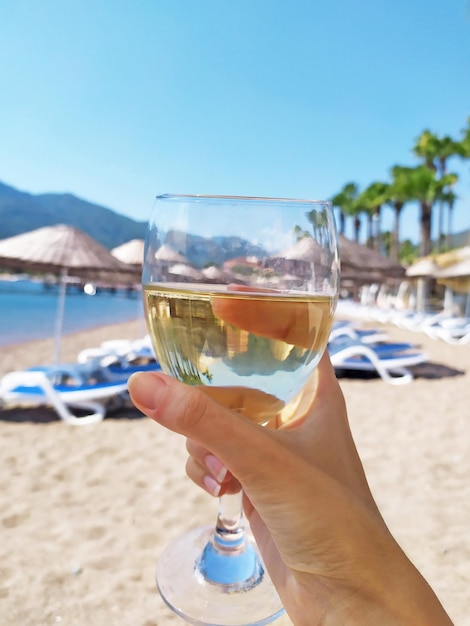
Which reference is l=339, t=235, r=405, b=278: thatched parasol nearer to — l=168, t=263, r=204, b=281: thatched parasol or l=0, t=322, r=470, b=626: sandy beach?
l=0, t=322, r=470, b=626: sandy beach

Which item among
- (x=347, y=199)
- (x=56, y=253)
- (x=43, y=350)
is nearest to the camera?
(x=56, y=253)

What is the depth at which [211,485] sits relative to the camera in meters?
1.50

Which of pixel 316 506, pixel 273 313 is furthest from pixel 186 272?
pixel 316 506

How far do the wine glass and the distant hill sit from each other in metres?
159

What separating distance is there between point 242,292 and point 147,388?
293mm

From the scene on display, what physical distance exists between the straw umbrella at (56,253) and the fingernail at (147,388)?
886 cm

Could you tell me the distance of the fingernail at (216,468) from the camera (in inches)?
55.2

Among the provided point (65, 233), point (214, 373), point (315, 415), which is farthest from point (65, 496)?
point (65, 233)

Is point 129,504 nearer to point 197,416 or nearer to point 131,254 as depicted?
point 197,416

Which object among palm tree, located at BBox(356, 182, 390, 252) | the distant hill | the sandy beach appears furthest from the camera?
the distant hill

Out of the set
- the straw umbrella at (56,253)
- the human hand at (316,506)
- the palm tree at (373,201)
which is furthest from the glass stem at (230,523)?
the palm tree at (373,201)

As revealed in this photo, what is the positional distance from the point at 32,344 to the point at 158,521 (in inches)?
711

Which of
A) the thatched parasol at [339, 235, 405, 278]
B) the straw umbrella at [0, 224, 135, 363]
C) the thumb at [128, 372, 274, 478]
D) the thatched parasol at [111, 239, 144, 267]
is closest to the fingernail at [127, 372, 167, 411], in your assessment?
the thumb at [128, 372, 274, 478]

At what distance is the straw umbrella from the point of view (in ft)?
30.5
